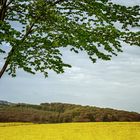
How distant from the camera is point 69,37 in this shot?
21391 millimetres

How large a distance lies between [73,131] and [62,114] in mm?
3623

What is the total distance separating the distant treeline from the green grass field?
1208 millimetres

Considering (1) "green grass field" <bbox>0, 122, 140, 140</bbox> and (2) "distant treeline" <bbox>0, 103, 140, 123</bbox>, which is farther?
(2) "distant treeline" <bbox>0, 103, 140, 123</bbox>

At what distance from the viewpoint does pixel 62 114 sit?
30156mm

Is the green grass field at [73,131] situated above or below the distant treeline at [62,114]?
below

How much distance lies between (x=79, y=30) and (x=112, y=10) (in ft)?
11.0

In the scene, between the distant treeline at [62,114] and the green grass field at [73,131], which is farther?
the distant treeline at [62,114]

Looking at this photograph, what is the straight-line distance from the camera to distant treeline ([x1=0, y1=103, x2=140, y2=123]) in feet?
94.6

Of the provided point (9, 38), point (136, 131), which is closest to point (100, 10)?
point (9, 38)

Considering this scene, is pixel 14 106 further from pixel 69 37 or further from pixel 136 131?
pixel 69 37

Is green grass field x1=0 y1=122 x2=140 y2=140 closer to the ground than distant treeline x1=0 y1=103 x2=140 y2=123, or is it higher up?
closer to the ground

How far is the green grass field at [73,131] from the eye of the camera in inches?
1007

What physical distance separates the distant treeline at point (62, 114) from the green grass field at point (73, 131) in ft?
3.96

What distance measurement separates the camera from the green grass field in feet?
83.9
